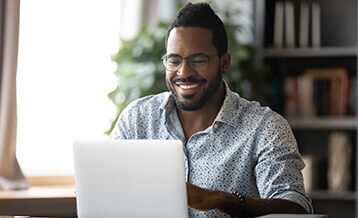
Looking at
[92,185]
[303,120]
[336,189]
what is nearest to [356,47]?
[303,120]

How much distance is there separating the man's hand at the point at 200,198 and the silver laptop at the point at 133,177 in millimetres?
140

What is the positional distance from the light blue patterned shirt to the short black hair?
0.61ft

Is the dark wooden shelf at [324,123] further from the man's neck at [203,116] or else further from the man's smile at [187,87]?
the man's smile at [187,87]

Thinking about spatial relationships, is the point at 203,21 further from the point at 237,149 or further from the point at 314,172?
the point at 314,172

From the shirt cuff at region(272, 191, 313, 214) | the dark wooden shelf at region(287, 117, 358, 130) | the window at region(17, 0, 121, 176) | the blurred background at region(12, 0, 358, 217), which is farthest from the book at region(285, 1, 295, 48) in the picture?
the shirt cuff at region(272, 191, 313, 214)

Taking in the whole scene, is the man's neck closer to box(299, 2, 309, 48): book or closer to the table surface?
the table surface

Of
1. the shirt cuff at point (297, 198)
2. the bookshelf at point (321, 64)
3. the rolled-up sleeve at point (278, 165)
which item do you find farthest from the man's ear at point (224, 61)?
the bookshelf at point (321, 64)

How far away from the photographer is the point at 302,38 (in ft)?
11.1

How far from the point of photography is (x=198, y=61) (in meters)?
1.73

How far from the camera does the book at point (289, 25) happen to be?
3.36m

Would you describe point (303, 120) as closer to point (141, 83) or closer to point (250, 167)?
point (141, 83)

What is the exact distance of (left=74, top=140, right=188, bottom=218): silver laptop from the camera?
51.8 inches

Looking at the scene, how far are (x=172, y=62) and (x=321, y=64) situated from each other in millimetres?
2078

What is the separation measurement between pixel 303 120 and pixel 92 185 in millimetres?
2238
